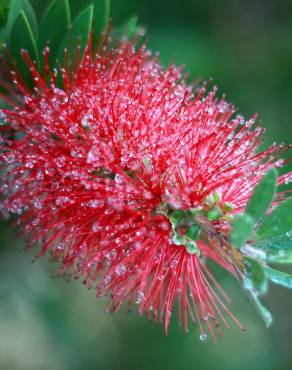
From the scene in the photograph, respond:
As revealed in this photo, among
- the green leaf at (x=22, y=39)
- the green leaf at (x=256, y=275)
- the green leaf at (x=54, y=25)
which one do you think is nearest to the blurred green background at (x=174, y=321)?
the green leaf at (x=54, y=25)

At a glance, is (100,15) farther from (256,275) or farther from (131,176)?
(256,275)

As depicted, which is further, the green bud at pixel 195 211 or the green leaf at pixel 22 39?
the green leaf at pixel 22 39

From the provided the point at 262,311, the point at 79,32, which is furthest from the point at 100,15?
the point at 262,311

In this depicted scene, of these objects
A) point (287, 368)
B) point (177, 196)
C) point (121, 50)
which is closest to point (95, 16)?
point (121, 50)

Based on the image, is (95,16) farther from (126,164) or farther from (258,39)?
(258,39)

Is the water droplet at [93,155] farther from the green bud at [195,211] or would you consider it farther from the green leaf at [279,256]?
the green leaf at [279,256]

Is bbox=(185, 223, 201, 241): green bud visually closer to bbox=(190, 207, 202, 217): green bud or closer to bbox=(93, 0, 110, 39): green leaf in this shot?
bbox=(190, 207, 202, 217): green bud

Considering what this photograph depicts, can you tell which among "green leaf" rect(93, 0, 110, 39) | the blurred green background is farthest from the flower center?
the blurred green background
